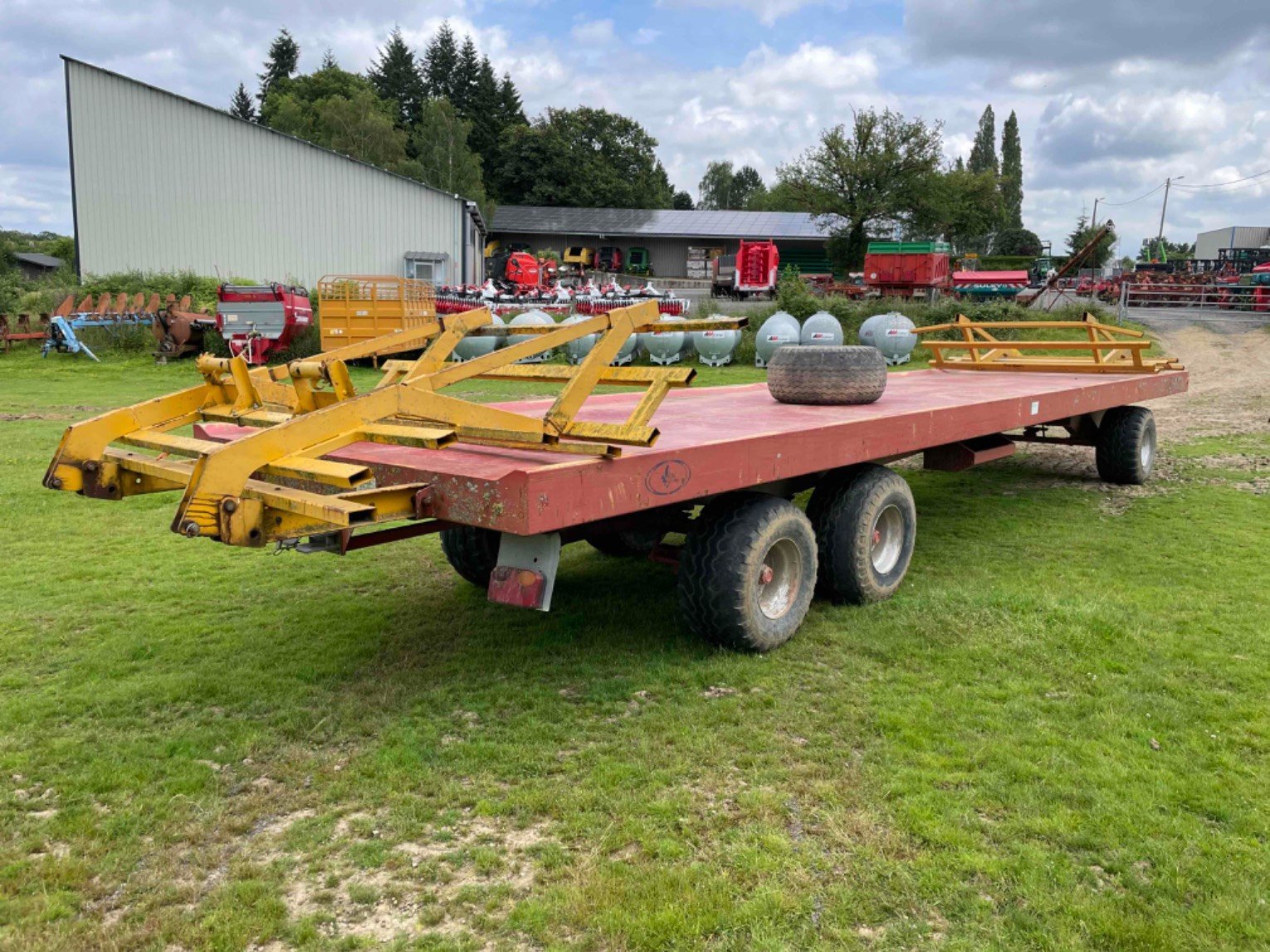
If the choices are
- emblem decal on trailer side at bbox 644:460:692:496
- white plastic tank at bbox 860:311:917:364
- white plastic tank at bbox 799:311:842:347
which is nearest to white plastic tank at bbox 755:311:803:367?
white plastic tank at bbox 799:311:842:347

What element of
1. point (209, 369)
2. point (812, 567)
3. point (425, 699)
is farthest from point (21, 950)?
point (812, 567)

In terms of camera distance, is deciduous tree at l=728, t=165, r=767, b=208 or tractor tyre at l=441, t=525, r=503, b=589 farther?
deciduous tree at l=728, t=165, r=767, b=208

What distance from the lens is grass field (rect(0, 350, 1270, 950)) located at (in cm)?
279

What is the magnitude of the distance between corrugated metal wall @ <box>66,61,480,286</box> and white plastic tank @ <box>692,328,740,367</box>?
49.0ft

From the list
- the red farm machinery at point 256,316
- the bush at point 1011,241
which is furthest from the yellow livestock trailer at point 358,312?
the bush at point 1011,241

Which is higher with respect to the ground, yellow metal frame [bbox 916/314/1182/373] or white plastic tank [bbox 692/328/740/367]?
yellow metal frame [bbox 916/314/1182/373]

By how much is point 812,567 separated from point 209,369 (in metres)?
3.00

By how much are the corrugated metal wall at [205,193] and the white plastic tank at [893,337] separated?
17.6 metres

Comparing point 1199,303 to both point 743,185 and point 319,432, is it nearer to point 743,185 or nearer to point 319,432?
point 319,432

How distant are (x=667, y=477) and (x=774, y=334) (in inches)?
632

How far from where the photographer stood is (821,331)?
1920 cm

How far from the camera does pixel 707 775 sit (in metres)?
3.59

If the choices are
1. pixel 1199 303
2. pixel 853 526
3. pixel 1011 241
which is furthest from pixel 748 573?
pixel 1011 241

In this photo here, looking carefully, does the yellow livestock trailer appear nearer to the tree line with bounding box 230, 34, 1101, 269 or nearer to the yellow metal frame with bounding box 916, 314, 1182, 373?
the yellow metal frame with bounding box 916, 314, 1182, 373
